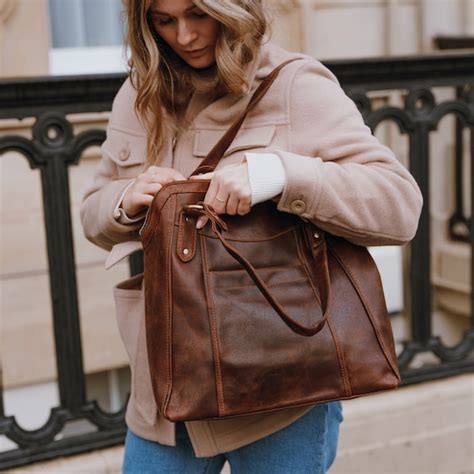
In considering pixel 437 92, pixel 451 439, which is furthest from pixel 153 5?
pixel 437 92

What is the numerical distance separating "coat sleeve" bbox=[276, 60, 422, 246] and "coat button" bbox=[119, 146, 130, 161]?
0.38 m

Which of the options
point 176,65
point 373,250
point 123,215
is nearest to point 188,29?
point 176,65

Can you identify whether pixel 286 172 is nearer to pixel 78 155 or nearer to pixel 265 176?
pixel 265 176

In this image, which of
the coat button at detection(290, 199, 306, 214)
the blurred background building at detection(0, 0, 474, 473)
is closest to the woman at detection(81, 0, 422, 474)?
the coat button at detection(290, 199, 306, 214)

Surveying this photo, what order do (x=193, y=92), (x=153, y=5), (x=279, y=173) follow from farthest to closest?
(x=193, y=92)
(x=153, y=5)
(x=279, y=173)

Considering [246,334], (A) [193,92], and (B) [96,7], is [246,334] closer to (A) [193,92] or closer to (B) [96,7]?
(A) [193,92]

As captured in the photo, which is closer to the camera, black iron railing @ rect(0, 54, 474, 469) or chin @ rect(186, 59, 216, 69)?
chin @ rect(186, 59, 216, 69)

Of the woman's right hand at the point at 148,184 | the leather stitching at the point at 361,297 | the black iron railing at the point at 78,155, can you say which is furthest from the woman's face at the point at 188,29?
the black iron railing at the point at 78,155

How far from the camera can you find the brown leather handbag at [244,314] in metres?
1.69

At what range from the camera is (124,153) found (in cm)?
201

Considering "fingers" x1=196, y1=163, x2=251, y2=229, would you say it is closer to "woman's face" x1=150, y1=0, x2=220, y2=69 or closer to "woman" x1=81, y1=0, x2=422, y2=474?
"woman" x1=81, y1=0, x2=422, y2=474

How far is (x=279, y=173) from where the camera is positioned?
1.70m

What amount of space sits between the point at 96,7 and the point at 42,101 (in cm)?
227

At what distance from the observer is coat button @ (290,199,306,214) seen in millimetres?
1715
